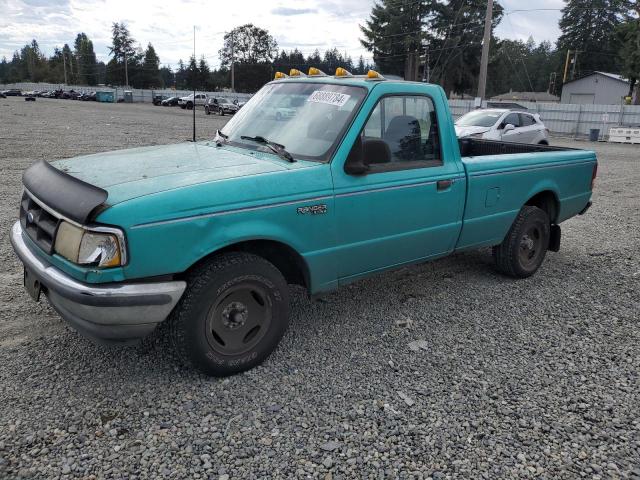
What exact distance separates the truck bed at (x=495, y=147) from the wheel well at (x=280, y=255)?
297 centimetres

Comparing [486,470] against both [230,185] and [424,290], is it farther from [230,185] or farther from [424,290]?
[424,290]

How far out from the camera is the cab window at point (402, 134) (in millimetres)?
3659

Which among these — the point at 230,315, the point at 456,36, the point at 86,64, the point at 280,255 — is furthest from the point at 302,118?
the point at 86,64

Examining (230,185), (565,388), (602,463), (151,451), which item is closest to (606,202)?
(565,388)

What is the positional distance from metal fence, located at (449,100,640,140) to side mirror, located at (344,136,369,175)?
2596 cm

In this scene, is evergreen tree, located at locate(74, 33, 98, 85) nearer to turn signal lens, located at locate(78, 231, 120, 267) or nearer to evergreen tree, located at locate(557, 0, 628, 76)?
evergreen tree, located at locate(557, 0, 628, 76)

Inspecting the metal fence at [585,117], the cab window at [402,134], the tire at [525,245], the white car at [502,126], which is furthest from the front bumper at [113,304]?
the metal fence at [585,117]

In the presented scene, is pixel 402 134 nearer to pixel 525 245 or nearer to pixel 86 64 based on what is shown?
pixel 525 245

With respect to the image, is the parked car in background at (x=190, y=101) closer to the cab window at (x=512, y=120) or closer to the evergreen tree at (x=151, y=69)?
the cab window at (x=512, y=120)

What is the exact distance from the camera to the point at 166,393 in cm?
313

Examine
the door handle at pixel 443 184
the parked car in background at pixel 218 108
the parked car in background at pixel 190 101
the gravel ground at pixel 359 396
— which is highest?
the parked car in background at pixel 190 101

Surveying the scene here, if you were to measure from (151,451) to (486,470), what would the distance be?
171cm

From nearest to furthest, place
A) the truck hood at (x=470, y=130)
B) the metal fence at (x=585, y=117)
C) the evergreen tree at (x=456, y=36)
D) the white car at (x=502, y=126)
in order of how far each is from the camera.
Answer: the truck hood at (x=470, y=130)
the white car at (x=502, y=126)
the metal fence at (x=585, y=117)
the evergreen tree at (x=456, y=36)

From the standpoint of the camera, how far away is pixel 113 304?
107 inches
